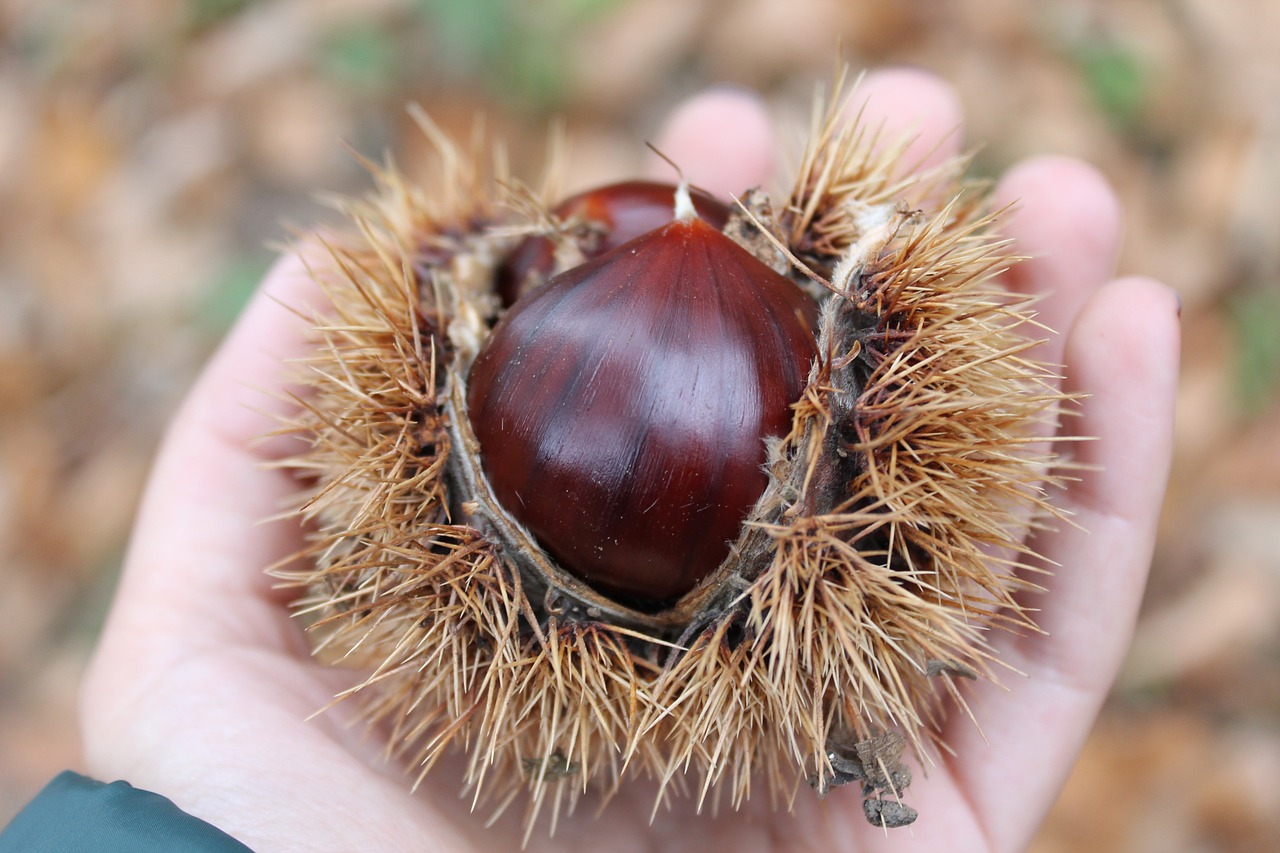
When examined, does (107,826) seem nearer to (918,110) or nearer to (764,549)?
(764,549)

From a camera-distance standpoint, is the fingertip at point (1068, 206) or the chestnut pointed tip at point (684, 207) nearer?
the chestnut pointed tip at point (684, 207)

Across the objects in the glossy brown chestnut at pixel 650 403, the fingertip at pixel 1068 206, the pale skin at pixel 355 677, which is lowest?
the pale skin at pixel 355 677

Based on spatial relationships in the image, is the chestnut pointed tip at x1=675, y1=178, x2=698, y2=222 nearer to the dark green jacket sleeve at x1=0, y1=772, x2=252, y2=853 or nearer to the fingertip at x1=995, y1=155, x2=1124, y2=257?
the fingertip at x1=995, y1=155, x2=1124, y2=257

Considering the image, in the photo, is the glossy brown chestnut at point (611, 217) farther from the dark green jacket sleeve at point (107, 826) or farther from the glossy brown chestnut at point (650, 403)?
the dark green jacket sleeve at point (107, 826)

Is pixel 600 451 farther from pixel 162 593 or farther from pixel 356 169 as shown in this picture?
pixel 356 169

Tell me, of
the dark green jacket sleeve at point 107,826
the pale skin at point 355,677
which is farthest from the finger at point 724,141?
the dark green jacket sleeve at point 107,826

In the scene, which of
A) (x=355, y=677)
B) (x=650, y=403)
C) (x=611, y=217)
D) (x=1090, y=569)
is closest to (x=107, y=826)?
(x=355, y=677)
